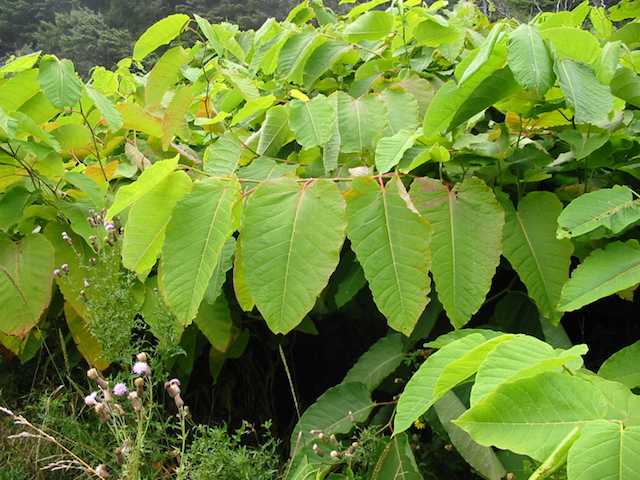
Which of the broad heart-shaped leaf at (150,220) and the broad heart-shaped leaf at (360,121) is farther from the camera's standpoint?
the broad heart-shaped leaf at (360,121)

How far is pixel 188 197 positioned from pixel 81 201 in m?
0.63

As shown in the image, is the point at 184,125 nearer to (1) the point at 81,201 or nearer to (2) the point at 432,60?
(1) the point at 81,201

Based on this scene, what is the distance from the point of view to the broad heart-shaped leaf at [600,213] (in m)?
0.84

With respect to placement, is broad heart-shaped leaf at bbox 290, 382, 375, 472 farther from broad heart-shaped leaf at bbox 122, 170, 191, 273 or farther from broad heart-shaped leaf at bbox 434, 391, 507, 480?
broad heart-shaped leaf at bbox 122, 170, 191, 273

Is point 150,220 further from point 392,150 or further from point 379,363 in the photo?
point 379,363

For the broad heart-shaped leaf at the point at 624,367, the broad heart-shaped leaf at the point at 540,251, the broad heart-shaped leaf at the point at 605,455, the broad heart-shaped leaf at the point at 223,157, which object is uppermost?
the broad heart-shaped leaf at the point at 223,157

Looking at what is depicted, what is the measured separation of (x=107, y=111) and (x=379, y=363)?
92cm

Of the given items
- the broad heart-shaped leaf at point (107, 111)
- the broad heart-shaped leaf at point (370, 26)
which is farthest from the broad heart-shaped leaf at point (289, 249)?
the broad heart-shaped leaf at point (370, 26)

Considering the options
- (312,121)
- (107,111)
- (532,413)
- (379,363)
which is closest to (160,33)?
(107,111)

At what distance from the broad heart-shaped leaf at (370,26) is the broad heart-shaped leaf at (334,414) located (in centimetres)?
94

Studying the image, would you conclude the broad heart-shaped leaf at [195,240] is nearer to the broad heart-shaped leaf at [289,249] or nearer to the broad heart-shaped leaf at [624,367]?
the broad heart-shaped leaf at [289,249]

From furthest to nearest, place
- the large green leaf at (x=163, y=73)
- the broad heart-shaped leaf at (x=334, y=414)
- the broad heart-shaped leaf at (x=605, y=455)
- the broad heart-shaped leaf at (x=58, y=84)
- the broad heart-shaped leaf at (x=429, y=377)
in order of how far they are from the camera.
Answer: the large green leaf at (x=163, y=73), the broad heart-shaped leaf at (x=58, y=84), the broad heart-shaped leaf at (x=334, y=414), the broad heart-shaped leaf at (x=429, y=377), the broad heart-shaped leaf at (x=605, y=455)

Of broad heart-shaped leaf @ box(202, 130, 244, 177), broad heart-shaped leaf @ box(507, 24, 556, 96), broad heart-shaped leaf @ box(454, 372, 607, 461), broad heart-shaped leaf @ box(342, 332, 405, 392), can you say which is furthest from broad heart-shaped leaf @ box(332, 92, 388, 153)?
broad heart-shaped leaf @ box(454, 372, 607, 461)

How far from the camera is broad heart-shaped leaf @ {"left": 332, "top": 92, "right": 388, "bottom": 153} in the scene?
1090mm
